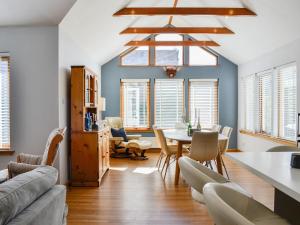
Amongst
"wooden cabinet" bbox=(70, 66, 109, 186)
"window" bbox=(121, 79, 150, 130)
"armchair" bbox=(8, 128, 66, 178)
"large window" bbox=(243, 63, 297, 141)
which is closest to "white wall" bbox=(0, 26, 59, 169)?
"wooden cabinet" bbox=(70, 66, 109, 186)

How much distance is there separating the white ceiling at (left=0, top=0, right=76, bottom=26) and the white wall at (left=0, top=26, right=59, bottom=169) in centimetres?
14

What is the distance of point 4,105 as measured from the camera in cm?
443

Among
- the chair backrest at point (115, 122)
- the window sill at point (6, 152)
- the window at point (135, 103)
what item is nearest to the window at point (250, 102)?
the window at point (135, 103)

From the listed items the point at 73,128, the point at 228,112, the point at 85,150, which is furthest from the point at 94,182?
the point at 228,112

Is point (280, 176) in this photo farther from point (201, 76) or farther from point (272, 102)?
point (201, 76)

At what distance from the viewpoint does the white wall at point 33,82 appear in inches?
167

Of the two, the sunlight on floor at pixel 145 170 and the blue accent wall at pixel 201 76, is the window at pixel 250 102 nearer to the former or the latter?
the blue accent wall at pixel 201 76

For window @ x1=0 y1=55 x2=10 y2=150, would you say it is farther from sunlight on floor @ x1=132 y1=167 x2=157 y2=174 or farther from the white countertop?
the white countertop

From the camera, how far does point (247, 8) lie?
496 centimetres

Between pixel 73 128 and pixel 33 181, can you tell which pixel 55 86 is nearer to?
pixel 73 128

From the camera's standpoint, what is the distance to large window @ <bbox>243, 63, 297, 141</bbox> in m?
5.24

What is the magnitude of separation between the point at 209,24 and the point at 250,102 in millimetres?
2310

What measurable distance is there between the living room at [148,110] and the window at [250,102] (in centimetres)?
3

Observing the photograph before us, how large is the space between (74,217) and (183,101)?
17.9ft
